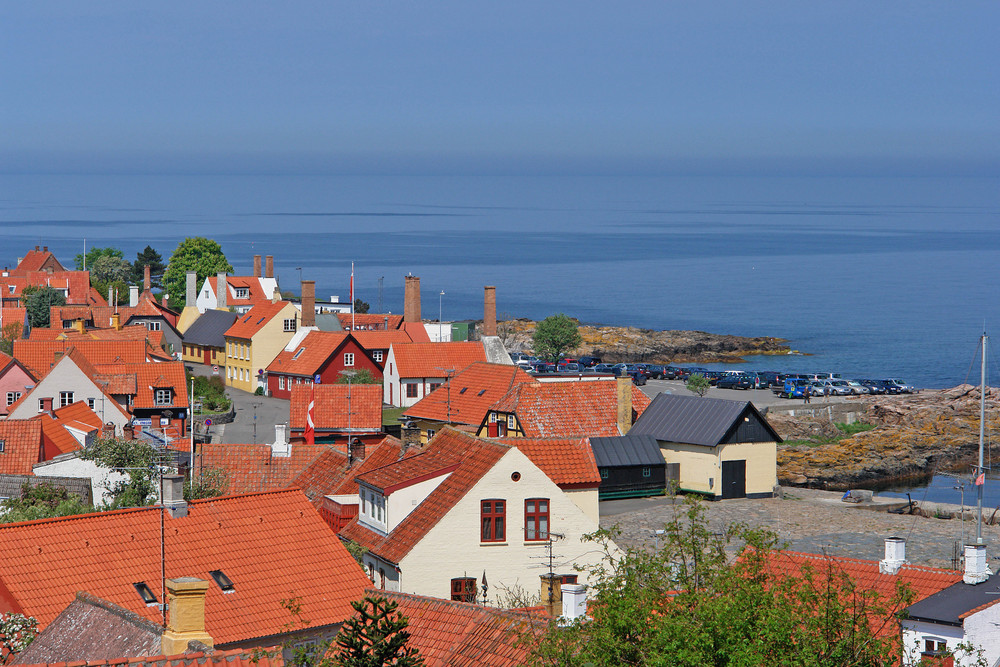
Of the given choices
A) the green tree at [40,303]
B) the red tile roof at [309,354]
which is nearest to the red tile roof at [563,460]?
the red tile roof at [309,354]

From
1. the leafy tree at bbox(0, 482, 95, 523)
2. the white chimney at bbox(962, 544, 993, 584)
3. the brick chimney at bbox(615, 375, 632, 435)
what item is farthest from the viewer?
the brick chimney at bbox(615, 375, 632, 435)

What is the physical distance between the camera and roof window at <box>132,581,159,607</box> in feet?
74.4

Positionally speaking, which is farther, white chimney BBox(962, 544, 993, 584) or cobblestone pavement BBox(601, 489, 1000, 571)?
cobblestone pavement BBox(601, 489, 1000, 571)

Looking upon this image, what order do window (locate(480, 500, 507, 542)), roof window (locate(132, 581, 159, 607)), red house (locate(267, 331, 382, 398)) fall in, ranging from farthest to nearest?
red house (locate(267, 331, 382, 398)), window (locate(480, 500, 507, 542)), roof window (locate(132, 581, 159, 607))

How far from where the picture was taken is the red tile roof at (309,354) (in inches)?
3004

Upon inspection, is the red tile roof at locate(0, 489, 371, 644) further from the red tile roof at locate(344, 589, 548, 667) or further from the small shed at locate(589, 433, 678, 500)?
the small shed at locate(589, 433, 678, 500)

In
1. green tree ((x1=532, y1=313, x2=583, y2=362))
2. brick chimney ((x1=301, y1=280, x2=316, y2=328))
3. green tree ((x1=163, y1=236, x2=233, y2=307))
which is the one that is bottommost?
green tree ((x1=532, y1=313, x2=583, y2=362))

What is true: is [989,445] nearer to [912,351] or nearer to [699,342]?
[699,342]

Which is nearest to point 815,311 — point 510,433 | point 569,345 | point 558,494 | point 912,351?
point 912,351

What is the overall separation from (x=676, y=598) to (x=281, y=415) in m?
54.9

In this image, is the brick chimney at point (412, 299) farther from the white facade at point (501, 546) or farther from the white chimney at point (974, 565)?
the white chimney at point (974, 565)

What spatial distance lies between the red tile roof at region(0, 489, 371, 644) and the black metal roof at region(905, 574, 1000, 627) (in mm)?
9841

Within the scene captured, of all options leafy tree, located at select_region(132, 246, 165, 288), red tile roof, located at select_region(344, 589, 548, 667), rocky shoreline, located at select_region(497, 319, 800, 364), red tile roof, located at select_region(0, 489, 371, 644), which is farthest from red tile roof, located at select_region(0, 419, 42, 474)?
leafy tree, located at select_region(132, 246, 165, 288)

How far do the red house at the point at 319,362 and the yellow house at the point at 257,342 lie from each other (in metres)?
1.97
